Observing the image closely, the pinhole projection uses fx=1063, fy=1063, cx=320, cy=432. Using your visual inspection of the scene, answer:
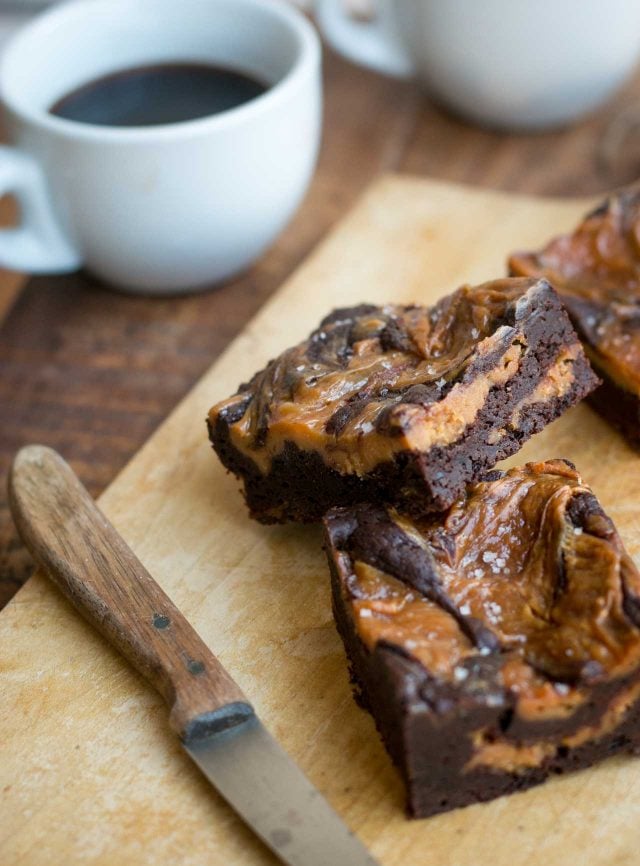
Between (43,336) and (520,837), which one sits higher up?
(520,837)

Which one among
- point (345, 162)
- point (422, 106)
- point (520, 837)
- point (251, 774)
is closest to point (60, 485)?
point (251, 774)

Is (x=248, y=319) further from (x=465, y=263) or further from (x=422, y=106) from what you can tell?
(x=422, y=106)

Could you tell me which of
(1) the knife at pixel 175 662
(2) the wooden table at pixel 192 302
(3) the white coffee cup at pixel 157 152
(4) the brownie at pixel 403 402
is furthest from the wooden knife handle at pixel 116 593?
(3) the white coffee cup at pixel 157 152

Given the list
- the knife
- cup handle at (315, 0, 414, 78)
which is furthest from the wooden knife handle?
cup handle at (315, 0, 414, 78)

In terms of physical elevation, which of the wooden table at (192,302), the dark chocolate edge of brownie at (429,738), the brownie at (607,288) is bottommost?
the wooden table at (192,302)

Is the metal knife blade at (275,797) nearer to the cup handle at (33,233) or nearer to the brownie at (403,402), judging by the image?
the brownie at (403,402)

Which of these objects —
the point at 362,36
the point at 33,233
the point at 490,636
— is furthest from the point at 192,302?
the point at 490,636

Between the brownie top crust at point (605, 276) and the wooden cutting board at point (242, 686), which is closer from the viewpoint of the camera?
the wooden cutting board at point (242, 686)
